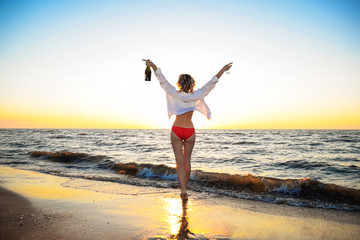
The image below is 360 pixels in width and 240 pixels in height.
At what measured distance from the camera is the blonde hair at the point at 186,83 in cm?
435

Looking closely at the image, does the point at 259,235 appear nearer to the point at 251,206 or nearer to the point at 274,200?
the point at 251,206

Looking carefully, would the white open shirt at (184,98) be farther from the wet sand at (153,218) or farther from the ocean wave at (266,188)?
the ocean wave at (266,188)

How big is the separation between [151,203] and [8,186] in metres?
3.36

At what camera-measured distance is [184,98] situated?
171 inches

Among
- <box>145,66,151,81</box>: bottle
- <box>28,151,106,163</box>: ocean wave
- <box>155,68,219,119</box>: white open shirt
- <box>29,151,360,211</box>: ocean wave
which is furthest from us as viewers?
<box>28,151,106,163</box>: ocean wave

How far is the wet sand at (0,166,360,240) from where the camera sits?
2.97 m

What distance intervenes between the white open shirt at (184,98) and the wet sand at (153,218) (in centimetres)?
163

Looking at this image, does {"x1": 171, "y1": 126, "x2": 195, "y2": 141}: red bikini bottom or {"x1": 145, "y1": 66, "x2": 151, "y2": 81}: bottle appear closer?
{"x1": 171, "y1": 126, "x2": 195, "y2": 141}: red bikini bottom

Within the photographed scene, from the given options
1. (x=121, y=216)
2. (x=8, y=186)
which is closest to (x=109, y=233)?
(x=121, y=216)

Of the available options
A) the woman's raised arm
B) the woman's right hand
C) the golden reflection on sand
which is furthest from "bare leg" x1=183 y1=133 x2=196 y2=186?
the woman's right hand

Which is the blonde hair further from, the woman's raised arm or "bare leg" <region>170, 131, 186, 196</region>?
"bare leg" <region>170, 131, 186, 196</region>

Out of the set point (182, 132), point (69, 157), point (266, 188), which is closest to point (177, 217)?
point (182, 132)

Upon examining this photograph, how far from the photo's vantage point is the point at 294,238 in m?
3.01

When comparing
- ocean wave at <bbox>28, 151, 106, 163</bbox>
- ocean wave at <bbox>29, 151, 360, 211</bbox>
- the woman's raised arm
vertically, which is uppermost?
the woman's raised arm
